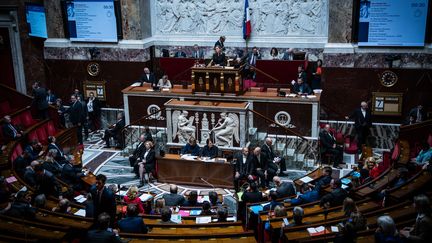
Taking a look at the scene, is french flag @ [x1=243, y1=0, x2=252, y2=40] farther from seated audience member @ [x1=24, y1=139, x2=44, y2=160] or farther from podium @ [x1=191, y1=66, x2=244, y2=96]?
seated audience member @ [x1=24, y1=139, x2=44, y2=160]

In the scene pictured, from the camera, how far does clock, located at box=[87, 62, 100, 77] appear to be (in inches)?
707

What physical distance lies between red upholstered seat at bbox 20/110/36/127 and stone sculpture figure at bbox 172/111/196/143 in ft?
15.0

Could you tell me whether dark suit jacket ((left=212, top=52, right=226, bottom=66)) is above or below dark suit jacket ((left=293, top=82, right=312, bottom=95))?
above

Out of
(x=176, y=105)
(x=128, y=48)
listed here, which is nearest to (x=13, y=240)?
(x=176, y=105)

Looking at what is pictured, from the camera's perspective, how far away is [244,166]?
40.8ft

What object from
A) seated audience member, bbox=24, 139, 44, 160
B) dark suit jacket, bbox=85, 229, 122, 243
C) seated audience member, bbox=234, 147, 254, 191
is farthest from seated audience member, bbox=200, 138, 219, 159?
dark suit jacket, bbox=85, 229, 122, 243

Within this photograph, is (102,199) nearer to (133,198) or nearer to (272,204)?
(133,198)

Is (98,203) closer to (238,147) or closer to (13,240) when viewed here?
(13,240)

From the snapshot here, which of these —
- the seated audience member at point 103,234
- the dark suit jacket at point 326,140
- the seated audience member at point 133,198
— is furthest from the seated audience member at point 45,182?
the dark suit jacket at point 326,140

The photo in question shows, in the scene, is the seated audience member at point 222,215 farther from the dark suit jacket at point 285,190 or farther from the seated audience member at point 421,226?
the seated audience member at point 421,226

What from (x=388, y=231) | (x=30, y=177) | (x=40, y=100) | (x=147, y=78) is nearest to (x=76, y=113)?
(x=40, y=100)

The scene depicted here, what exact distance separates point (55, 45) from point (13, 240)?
41.3ft

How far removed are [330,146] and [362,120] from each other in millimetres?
1574

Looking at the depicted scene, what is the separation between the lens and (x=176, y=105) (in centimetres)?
1417
